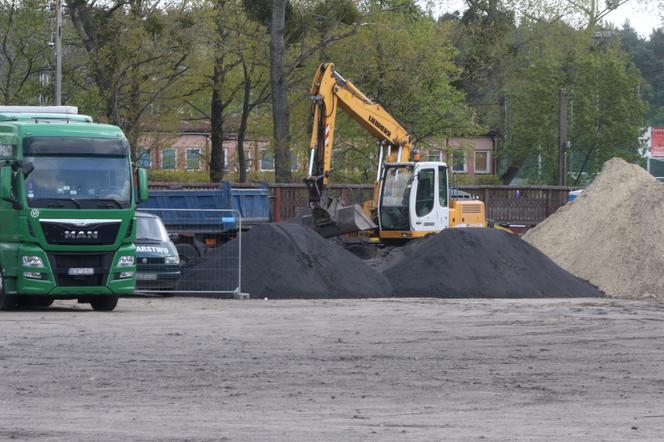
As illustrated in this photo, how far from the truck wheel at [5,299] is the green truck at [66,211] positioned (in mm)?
17

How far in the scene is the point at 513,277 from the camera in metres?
29.5

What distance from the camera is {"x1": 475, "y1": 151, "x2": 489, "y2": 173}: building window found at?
97.7 m

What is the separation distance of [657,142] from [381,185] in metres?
34.6

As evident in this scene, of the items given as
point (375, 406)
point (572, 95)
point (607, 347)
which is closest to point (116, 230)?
point (607, 347)

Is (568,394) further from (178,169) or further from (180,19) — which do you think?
(178,169)

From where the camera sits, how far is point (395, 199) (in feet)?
113

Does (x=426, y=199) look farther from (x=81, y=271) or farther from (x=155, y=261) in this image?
(x=81, y=271)

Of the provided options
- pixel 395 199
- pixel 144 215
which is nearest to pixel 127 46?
pixel 395 199

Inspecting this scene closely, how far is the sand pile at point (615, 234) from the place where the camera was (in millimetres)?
30750

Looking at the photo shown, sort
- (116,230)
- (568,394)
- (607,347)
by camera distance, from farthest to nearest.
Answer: (116,230), (607,347), (568,394)

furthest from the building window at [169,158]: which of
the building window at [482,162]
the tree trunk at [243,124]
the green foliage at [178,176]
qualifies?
the building window at [482,162]

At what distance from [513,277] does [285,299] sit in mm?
5397

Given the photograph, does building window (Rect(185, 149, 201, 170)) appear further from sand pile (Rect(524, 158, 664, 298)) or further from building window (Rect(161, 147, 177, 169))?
sand pile (Rect(524, 158, 664, 298))

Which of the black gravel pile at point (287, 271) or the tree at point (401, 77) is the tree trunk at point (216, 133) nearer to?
the tree at point (401, 77)
